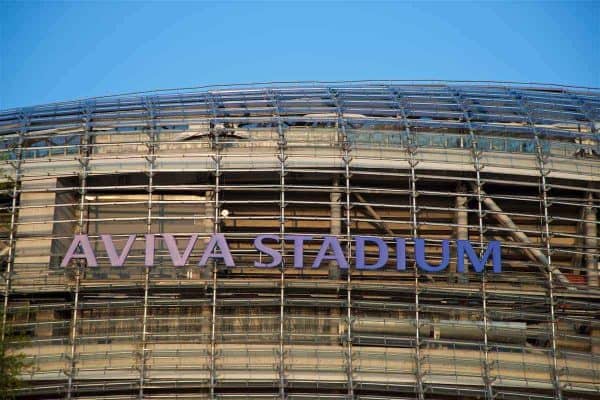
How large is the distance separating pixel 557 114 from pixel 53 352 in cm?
2349

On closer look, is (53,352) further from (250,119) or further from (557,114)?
(557,114)

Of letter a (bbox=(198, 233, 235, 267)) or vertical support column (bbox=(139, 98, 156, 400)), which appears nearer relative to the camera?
vertical support column (bbox=(139, 98, 156, 400))

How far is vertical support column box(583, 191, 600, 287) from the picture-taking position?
35.6m

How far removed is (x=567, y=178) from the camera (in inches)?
1451

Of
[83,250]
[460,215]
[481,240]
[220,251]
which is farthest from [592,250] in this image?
[83,250]

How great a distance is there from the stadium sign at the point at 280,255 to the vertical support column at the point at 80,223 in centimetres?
85

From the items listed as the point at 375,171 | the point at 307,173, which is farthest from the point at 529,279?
the point at 307,173

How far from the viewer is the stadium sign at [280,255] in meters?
34.1

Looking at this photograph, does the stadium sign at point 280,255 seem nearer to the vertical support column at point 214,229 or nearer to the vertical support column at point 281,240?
the vertical support column at point 281,240

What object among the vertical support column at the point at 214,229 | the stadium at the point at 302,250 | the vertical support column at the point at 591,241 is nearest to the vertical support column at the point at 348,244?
the stadium at the point at 302,250

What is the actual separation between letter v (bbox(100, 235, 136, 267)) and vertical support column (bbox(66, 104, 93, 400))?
1.35 meters

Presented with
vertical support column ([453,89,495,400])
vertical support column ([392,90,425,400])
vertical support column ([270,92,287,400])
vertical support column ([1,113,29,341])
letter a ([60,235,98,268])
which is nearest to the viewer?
vertical support column ([270,92,287,400])

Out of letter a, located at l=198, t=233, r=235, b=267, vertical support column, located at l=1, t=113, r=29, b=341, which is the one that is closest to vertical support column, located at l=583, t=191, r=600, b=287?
letter a, located at l=198, t=233, r=235, b=267

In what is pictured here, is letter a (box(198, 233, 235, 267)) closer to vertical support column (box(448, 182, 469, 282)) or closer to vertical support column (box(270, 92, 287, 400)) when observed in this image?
vertical support column (box(270, 92, 287, 400))
